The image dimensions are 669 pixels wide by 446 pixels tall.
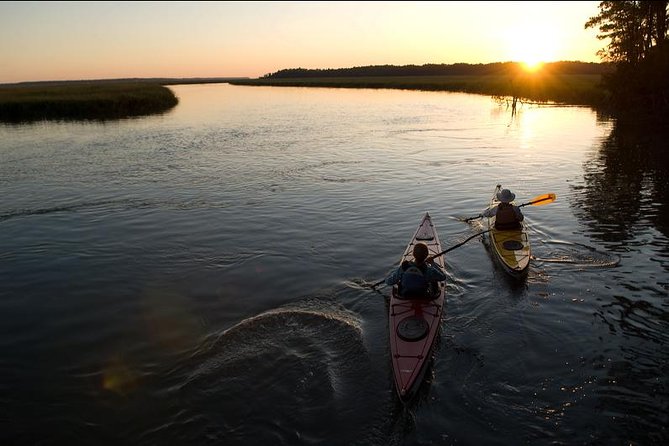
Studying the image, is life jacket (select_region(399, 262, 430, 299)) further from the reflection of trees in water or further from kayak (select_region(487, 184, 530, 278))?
the reflection of trees in water

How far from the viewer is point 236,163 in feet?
91.2

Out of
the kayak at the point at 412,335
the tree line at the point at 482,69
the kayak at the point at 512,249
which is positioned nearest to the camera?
the kayak at the point at 412,335

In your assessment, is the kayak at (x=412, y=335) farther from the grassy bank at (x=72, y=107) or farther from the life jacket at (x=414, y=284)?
the grassy bank at (x=72, y=107)

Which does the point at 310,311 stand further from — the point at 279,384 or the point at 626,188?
the point at 626,188

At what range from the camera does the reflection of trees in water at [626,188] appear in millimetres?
16109

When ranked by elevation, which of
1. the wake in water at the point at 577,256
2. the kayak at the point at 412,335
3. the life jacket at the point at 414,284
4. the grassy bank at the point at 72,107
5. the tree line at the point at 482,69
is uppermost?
the tree line at the point at 482,69

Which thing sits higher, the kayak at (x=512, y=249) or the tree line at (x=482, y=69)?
the tree line at (x=482, y=69)

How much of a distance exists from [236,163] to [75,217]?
11138 mm

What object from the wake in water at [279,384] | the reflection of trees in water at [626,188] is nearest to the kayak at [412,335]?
the wake in water at [279,384]

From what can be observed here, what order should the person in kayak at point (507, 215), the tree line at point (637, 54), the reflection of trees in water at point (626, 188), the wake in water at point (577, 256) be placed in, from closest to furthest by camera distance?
1. the wake in water at point (577, 256)
2. the person in kayak at point (507, 215)
3. the reflection of trees in water at point (626, 188)
4. the tree line at point (637, 54)

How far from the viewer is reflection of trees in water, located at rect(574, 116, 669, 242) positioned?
634 inches

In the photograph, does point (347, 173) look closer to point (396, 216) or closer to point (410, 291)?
point (396, 216)

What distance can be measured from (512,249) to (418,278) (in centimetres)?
428

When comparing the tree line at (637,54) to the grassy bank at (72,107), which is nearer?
the tree line at (637,54)
